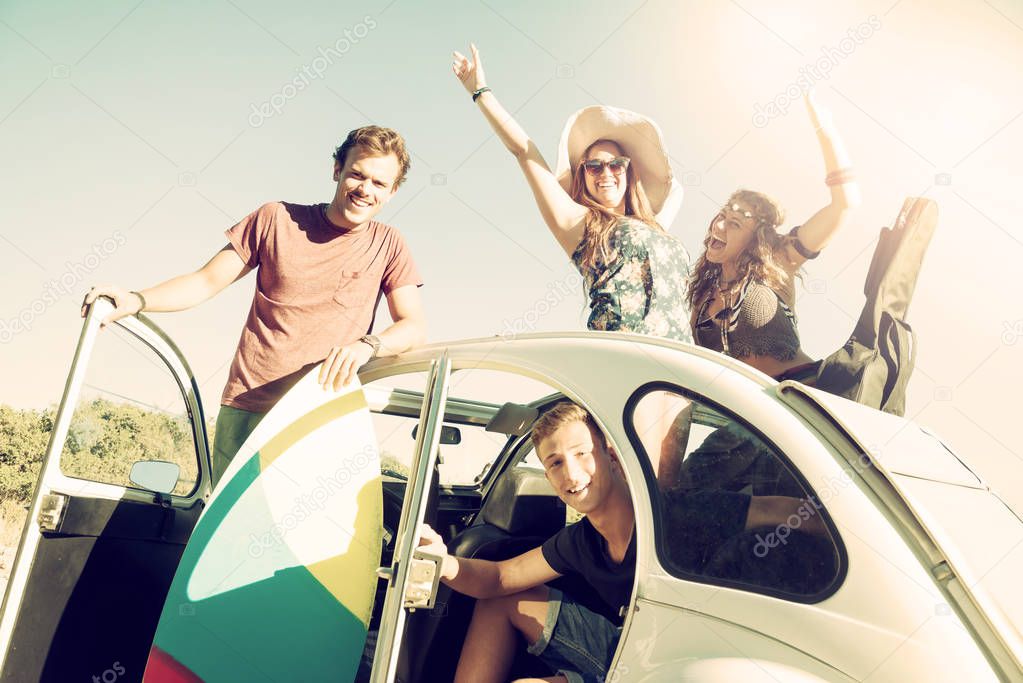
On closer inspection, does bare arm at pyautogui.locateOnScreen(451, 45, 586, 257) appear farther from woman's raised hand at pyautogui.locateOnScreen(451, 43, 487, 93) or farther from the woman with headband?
the woman with headband

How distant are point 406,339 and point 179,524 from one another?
120 centimetres

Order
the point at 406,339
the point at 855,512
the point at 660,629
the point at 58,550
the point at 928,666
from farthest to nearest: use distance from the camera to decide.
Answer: the point at 406,339
the point at 58,550
the point at 660,629
the point at 855,512
the point at 928,666

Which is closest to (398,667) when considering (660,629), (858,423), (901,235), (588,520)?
(588,520)

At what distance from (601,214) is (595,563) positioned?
1.29m

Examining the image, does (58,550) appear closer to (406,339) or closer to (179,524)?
(179,524)

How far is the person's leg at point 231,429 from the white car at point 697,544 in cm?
26

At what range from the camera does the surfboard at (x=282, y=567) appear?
8.03 feet

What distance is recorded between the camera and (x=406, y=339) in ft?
9.86

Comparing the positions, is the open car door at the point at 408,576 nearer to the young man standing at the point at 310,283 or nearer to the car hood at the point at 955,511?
the young man standing at the point at 310,283

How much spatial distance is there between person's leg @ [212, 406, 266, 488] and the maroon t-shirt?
0.11 ft

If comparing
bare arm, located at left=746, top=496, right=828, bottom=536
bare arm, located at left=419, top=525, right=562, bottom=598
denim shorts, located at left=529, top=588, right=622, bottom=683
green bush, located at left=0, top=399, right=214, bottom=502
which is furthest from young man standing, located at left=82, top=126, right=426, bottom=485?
bare arm, located at left=746, top=496, right=828, bottom=536

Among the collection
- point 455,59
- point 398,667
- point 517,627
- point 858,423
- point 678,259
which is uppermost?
point 455,59

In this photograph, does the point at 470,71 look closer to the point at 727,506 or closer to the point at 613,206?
the point at 613,206

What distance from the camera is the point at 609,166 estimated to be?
307cm
